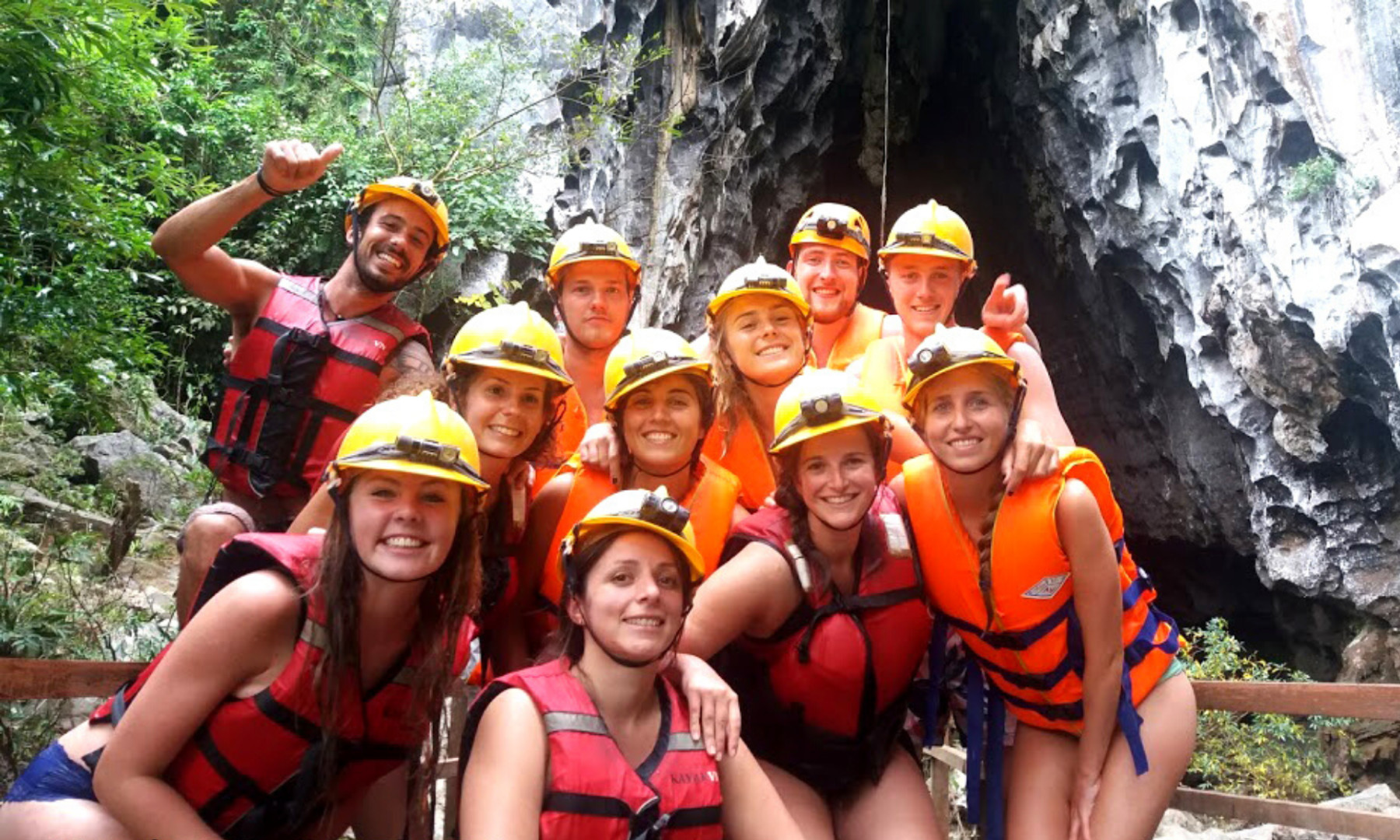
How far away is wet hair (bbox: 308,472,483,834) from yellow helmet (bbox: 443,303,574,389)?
2.65ft

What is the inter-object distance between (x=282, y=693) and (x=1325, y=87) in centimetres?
1117

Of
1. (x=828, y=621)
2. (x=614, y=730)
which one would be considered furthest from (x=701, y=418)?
(x=614, y=730)

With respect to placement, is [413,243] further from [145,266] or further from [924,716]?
[145,266]

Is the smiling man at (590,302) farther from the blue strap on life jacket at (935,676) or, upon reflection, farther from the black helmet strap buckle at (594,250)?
the blue strap on life jacket at (935,676)

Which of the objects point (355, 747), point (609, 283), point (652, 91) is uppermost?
point (652, 91)

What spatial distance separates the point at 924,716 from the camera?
3590 mm

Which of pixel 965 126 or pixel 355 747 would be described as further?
pixel 965 126

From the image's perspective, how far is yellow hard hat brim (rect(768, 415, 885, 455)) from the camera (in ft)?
10.2

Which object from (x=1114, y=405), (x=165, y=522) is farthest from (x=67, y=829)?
(x=1114, y=405)

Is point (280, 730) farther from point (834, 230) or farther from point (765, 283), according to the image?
point (834, 230)

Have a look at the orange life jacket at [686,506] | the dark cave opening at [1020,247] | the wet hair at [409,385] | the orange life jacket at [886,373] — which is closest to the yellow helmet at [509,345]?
the wet hair at [409,385]

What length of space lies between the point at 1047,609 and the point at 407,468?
208 centimetres

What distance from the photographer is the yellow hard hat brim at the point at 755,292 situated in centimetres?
407

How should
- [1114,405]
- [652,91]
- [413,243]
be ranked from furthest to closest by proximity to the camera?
[1114,405], [652,91], [413,243]
